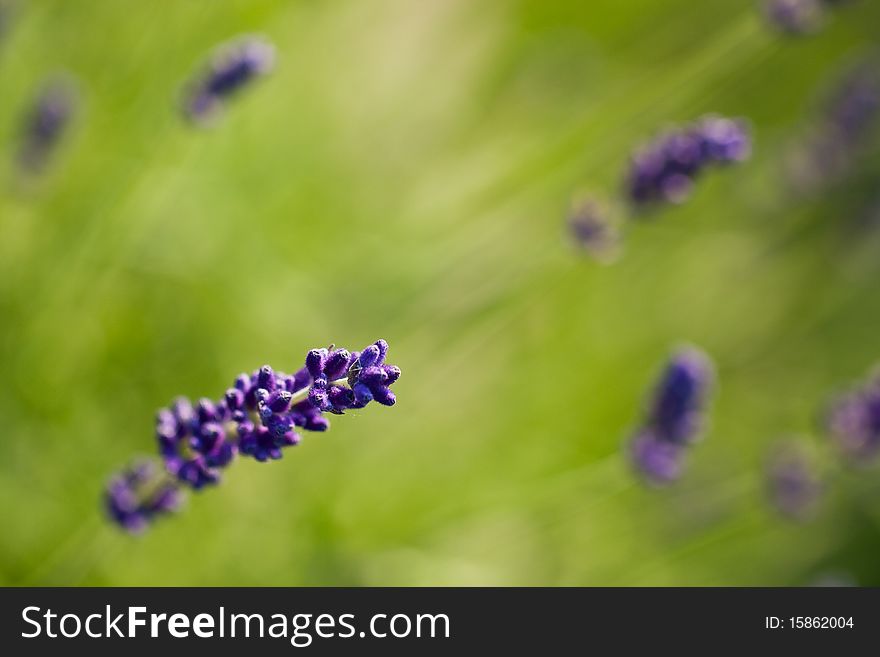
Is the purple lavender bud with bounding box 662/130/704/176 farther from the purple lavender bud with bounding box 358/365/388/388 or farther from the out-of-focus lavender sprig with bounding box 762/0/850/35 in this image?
the purple lavender bud with bounding box 358/365/388/388

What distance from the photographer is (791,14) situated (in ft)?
7.57

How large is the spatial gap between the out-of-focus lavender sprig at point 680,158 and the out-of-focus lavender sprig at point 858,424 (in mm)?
788

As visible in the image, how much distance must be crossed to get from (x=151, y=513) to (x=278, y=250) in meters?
1.70

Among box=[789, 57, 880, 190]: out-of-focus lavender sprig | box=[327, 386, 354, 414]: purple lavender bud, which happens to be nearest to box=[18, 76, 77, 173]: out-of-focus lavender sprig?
box=[327, 386, 354, 414]: purple lavender bud

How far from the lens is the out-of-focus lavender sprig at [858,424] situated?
2.53 metres

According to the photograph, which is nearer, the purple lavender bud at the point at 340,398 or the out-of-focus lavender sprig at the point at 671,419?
the purple lavender bud at the point at 340,398

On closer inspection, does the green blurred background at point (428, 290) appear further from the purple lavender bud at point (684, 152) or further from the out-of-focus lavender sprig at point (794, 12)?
the purple lavender bud at point (684, 152)

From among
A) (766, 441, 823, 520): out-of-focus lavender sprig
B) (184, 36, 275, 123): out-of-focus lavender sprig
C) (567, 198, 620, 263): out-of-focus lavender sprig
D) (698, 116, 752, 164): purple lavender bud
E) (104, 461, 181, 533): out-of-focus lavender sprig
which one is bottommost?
(104, 461, 181, 533): out-of-focus lavender sprig

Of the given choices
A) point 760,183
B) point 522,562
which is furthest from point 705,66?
point 522,562

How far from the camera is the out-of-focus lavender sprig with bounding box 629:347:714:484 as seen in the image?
2.14 metres

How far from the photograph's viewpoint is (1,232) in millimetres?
2789

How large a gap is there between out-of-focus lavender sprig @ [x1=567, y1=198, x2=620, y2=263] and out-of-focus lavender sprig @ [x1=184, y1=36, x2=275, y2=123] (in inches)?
29.0

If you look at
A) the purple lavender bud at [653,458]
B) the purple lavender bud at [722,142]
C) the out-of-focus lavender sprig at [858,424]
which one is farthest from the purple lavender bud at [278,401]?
the out-of-focus lavender sprig at [858,424]

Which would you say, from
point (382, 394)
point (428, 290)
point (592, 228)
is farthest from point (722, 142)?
point (428, 290)
